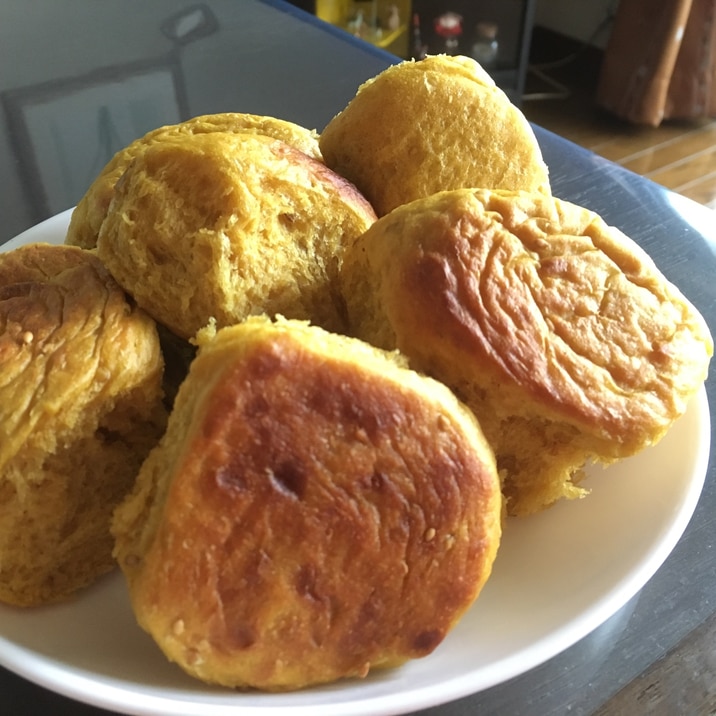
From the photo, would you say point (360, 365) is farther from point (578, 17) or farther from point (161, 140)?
point (578, 17)

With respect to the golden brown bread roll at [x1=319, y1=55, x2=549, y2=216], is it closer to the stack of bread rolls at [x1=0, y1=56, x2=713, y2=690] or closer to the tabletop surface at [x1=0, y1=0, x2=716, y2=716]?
the stack of bread rolls at [x1=0, y1=56, x2=713, y2=690]

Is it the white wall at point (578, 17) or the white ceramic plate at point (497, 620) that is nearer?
the white ceramic plate at point (497, 620)

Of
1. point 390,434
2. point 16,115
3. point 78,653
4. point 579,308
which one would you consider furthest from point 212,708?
point 16,115

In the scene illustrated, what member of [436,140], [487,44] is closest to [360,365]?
[436,140]

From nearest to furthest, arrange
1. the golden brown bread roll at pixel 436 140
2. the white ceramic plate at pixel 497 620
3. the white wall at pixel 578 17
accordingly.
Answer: the white ceramic plate at pixel 497 620, the golden brown bread roll at pixel 436 140, the white wall at pixel 578 17

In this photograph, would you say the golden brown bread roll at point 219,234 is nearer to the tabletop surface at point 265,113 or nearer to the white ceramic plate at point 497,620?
the white ceramic plate at point 497,620

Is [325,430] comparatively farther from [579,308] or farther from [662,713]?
[662,713]

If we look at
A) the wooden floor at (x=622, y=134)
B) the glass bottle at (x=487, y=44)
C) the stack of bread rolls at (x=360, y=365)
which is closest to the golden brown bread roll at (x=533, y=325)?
the stack of bread rolls at (x=360, y=365)
